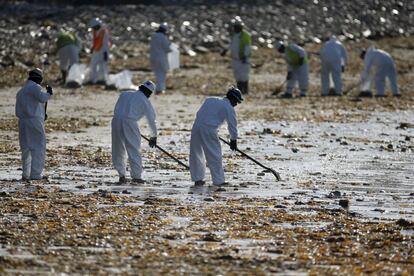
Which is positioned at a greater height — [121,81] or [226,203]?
[121,81]

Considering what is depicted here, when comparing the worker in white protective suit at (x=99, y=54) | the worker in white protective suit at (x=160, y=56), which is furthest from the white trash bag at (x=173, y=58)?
the worker in white protective suit at (x=99, y=54)

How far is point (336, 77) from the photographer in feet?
121

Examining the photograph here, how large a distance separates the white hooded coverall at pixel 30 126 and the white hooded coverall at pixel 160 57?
16.3 m

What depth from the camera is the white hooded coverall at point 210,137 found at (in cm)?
1884

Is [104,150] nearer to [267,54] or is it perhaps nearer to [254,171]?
[254,171]

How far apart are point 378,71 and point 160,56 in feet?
18.1

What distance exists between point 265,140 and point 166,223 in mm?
10765

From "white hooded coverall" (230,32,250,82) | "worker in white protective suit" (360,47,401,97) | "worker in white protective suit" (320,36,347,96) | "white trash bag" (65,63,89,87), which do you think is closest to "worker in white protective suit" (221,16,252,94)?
"white hooded coverall" (230,32,250,82)

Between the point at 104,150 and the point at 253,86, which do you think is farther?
the point at 253,86

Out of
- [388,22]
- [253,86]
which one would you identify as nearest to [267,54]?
[253,86]

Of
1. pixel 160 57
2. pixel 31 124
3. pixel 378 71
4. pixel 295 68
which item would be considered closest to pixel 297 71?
pixel 295 68

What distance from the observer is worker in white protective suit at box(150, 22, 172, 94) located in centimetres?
3547

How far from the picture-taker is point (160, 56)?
3559cm

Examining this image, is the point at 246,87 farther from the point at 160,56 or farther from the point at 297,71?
the point at 160,56
